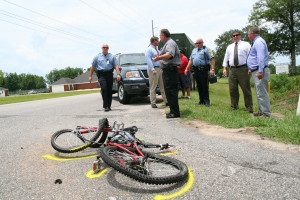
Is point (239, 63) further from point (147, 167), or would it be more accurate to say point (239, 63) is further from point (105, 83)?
point (147, 167)

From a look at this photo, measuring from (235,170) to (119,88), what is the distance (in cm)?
855

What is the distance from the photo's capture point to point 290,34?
54438 mm

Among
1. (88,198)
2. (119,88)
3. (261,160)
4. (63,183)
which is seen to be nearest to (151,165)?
(88,198)

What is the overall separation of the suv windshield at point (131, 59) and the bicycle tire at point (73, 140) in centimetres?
718

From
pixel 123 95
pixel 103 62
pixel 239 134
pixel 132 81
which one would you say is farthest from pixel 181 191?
pixel 123 95

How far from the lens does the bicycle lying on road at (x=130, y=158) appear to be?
3135 mm

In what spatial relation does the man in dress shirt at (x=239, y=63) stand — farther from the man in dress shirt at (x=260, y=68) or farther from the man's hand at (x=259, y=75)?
the man's hand at (x=259, y=75)

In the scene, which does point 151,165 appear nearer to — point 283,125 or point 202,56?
point 283,125

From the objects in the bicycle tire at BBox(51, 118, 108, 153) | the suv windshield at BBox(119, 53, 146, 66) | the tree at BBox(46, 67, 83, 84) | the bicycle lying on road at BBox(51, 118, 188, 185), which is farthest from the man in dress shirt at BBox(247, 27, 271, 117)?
the tree at BBox(46, 67, 83, 84)

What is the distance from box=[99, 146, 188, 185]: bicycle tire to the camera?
3.07 metres

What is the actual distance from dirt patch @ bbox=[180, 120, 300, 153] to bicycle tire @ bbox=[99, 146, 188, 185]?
1.87 metres

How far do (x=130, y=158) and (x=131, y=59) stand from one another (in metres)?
8.84

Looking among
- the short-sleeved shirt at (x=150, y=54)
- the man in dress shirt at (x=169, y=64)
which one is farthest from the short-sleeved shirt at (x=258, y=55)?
the short-sleeved shirt at (x=150, y=54)

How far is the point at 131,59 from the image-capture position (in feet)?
39.4
